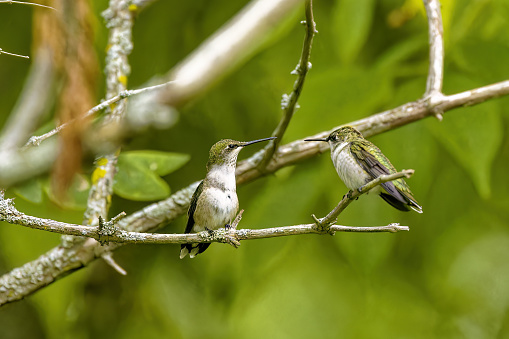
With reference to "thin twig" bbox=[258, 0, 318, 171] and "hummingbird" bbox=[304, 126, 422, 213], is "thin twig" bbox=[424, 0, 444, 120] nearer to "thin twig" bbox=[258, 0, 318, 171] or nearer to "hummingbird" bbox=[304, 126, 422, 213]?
"thin twig" bbox=[258, 0, 318, 171]

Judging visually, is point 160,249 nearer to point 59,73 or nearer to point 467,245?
point 467,245

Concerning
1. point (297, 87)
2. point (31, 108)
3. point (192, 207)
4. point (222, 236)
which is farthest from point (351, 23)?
point (31, 108)

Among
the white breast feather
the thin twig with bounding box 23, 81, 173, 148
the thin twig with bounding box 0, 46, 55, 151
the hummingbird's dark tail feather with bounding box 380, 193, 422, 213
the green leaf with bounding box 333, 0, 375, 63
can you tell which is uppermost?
the green leaf with bounding box 333, 0, 375, 63

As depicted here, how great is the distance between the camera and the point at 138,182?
2898mm

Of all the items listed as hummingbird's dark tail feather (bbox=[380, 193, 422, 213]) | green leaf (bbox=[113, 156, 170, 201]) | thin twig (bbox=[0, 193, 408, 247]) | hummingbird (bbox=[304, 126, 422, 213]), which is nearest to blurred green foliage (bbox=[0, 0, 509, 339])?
green leaf (bbox=[113, 156, 170, 201])

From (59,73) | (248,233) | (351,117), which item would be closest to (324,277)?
(351,117)

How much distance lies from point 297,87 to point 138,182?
102 cm

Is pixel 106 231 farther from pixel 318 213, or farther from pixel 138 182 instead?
pixel 318 213

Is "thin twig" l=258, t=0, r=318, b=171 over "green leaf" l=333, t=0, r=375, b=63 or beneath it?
beneath

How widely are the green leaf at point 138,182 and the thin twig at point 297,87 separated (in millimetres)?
517

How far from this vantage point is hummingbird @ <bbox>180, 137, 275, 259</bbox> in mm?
2578

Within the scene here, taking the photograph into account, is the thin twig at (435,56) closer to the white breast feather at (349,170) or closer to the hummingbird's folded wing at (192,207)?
the white breast feather at (349,170)

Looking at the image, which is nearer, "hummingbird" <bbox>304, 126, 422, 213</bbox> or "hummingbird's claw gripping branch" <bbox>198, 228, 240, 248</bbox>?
"hummingbird" <bbox>304, 126, 422, 213</bbox>

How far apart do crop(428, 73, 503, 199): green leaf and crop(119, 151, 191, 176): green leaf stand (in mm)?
1262
